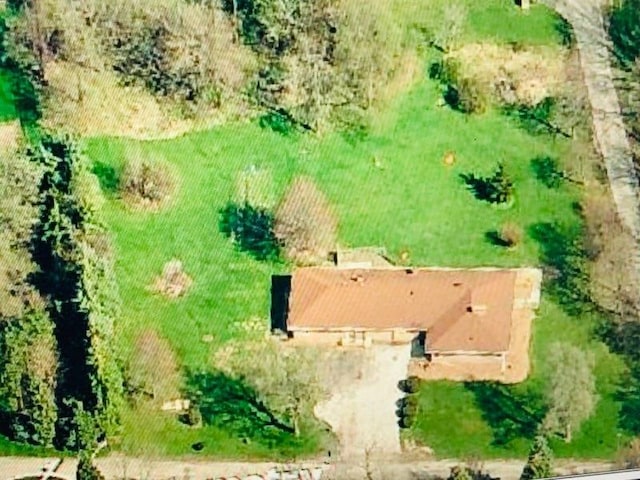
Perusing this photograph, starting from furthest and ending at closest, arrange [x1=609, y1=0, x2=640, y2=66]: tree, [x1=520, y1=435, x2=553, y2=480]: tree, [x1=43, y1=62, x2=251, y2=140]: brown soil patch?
[x1=609, y1=0, x2=640, y2=66]: tree < [x1=43, y1=62, x2=251, y2=140]: brown soil patch < [x1=520, y1=435, x2=553, y2=480]: tree

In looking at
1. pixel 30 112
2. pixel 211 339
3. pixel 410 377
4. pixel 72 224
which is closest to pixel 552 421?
pixel 410 377

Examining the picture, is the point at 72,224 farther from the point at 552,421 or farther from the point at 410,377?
the point at 552,421

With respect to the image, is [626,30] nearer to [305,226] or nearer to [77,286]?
[305,226]

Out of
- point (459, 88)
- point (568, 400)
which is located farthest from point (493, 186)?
point (568, 400)

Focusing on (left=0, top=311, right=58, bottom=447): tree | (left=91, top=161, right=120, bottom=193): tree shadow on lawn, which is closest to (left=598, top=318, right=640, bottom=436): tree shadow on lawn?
(left=91, top=161, right=120, bottom=193): tree shadow on lawn

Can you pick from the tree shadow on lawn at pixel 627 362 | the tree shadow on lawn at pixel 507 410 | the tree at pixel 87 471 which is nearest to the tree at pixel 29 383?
the tree at pixel 87 471

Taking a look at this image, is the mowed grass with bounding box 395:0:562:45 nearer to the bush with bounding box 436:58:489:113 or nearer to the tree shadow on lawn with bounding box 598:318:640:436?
the bush with bounding box 436:58:489:113
